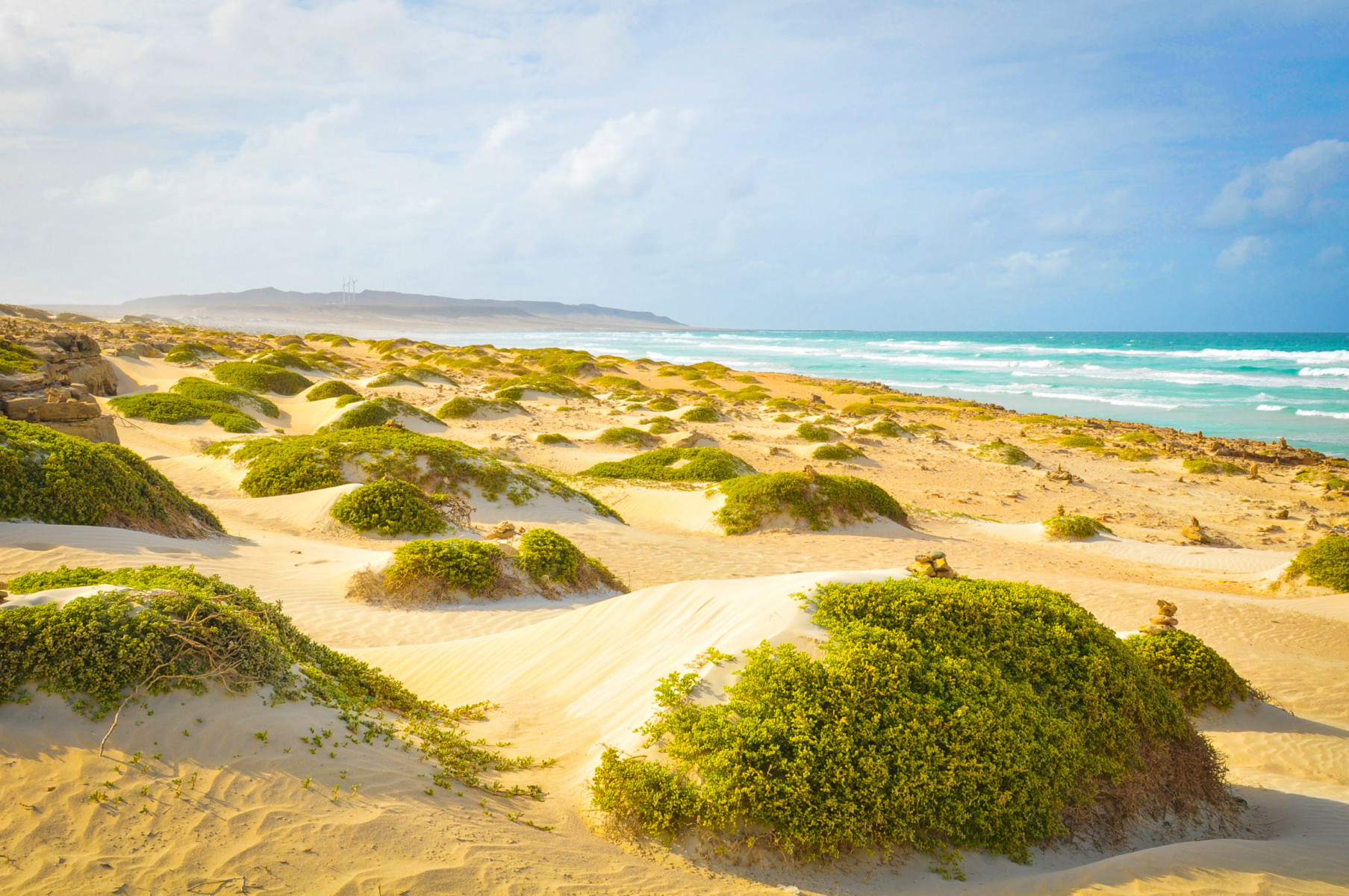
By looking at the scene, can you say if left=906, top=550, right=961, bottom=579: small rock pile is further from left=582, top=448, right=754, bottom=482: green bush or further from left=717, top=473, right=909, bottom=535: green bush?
left=582, top=448, right=754, bottom=482: green bush

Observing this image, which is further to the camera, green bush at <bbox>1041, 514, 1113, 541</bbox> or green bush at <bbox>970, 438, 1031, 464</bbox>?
green bush at <bbox>970, 438, 1031, 464</bbox>

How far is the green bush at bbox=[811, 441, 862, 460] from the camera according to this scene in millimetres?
23562

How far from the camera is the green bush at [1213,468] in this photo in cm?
2412

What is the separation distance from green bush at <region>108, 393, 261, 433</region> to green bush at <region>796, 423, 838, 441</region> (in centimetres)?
1718

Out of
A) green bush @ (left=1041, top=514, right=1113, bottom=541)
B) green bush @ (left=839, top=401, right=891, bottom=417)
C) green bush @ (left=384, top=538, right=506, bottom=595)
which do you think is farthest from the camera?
green bush @ (left=839, top=401, right=891, bottom=417)

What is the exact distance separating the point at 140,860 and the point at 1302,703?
409 inches

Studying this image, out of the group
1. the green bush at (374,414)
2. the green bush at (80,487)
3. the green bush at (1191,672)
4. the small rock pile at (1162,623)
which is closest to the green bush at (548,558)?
the green bush at (80,487)

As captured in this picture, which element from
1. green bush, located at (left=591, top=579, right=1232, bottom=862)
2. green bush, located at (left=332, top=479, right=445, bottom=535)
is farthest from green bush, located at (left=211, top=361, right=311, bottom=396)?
green bush, located at (left=591, top=579, right=1232, bottom=862)

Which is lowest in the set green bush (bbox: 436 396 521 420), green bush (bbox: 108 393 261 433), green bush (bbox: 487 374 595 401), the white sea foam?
green bush (bbox: 108 393 261 433)

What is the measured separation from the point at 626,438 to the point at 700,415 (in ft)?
20.0

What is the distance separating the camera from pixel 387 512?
1284 cm

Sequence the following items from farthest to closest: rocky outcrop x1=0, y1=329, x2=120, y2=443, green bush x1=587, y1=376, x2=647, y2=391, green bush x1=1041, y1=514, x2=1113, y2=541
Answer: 1. green bush x1=587, y1=376, x2=647, y2=391
2. green bush x1=1041, y1=514, x2=1113, y2=541
3. rocky outcrop x1=0, y1=329, x2=120, y2=443

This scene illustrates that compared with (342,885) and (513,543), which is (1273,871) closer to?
(342,885)

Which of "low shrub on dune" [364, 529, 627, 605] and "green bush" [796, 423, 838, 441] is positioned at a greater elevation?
"green bush" [796, 423, 838, 441]
